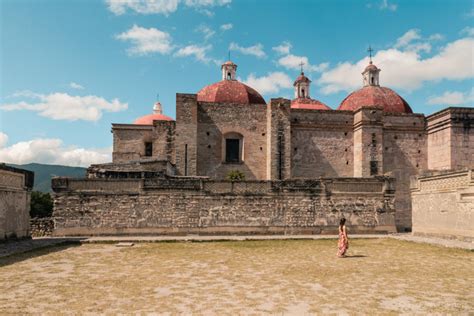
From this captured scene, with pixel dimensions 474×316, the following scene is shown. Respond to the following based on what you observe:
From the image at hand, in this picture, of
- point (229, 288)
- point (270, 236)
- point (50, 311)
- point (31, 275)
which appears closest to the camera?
point (50, 311)

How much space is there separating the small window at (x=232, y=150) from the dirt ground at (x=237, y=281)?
13632mm

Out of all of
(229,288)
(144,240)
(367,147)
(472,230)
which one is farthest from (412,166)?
(229,288)

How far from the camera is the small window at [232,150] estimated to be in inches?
934

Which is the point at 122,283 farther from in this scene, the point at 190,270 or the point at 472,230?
the point at 472,230

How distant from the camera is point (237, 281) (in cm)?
629

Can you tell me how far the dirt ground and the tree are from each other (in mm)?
27272

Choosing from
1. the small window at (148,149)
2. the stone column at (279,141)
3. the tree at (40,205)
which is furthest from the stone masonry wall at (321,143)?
the tree at (40,205)

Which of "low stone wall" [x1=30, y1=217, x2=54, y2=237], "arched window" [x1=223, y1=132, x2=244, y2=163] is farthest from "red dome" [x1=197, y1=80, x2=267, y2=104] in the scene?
"low stone wall" [x1=30, y1=217, x2=54, y2=237]

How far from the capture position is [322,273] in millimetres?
7016

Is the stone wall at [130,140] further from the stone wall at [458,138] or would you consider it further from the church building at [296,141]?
the stone wall at [458,138]

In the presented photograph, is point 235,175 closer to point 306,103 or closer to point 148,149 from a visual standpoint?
point 148,149

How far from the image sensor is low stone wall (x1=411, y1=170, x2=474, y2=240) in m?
12.2

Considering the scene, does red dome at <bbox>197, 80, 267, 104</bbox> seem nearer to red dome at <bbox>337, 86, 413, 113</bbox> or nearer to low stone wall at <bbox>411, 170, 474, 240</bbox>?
red dome at <bbox>337, 86, 413, 113</bbox>

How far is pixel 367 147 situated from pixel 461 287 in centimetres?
1837
